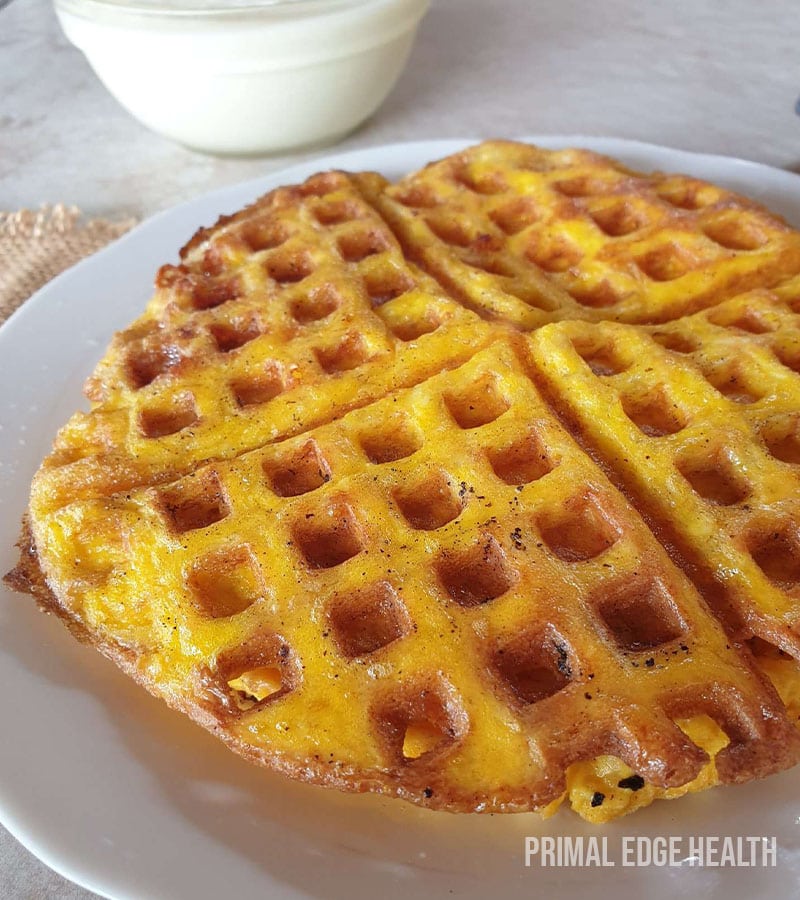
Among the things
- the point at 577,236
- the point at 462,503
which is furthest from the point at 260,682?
the point at 577,236

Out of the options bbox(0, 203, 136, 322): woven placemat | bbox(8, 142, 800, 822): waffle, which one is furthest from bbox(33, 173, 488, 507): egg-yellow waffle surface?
bbox(0, 203, 136, 322): woven placemat

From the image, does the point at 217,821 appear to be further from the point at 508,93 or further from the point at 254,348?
the point at 508,93

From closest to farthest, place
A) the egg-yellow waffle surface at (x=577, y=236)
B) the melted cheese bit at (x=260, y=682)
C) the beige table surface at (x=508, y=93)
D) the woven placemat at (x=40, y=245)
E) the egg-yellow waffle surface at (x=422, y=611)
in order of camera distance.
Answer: the egg-yellow waffle surface at (x=422, y=611)
the melted cheese bit at (x=260, y=682)
the egg-yellow waffle surface at (x=577, y=236)
the woven placemat at (x=40, y=245)
the beige table surface at (x=508, y=93)

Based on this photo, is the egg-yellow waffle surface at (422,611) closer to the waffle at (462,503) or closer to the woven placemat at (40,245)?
the waffle at (462,503)

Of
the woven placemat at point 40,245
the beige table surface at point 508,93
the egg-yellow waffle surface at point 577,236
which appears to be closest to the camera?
the egg-yellow waffle surface at point 577,236

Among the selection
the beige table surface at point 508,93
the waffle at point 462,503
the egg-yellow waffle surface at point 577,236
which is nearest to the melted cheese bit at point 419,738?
the waffle at point 462,503
